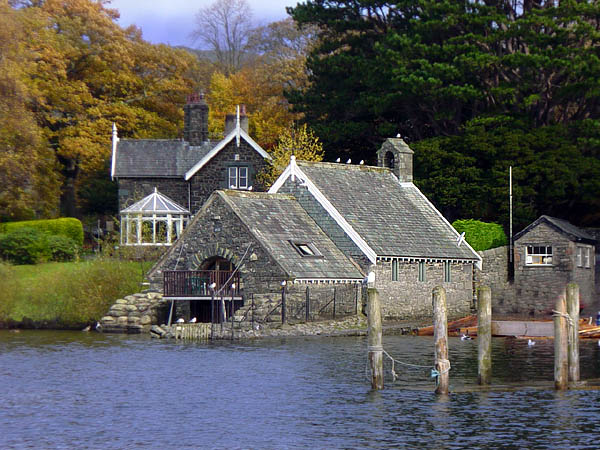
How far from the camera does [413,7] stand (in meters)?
76.1

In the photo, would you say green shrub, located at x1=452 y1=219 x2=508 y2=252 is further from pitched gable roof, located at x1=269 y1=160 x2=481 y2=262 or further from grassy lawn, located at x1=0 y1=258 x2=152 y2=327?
grassy lawn, located at x1=0 y1=258 x2=152 y2=327

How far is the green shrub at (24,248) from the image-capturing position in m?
68.1

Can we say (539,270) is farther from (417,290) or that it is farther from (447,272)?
(417,290)

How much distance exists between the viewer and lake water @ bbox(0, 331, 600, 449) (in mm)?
28297

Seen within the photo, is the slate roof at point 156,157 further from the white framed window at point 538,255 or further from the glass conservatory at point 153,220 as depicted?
the white framed window at point 538,255

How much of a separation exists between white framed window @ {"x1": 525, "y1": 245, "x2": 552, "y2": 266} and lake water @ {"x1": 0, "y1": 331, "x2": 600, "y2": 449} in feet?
49.7

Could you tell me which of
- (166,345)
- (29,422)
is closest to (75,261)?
(166,345)

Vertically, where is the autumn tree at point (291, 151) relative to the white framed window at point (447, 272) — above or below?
above

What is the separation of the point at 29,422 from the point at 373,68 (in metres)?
47.8

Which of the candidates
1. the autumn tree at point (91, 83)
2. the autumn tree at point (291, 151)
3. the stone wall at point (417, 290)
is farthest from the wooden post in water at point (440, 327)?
the autumn tree at point (91, 83)

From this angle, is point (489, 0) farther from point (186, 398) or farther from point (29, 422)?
point (29, 422)

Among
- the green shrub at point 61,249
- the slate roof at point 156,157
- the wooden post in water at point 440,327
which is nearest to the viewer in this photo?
the wooden post in water at point 440,327

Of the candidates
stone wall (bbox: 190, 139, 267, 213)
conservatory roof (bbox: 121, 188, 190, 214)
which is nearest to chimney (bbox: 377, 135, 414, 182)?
stone wall (bbox: 190, 139, 267, 213)

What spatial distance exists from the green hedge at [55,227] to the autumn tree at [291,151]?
12.5 meters
